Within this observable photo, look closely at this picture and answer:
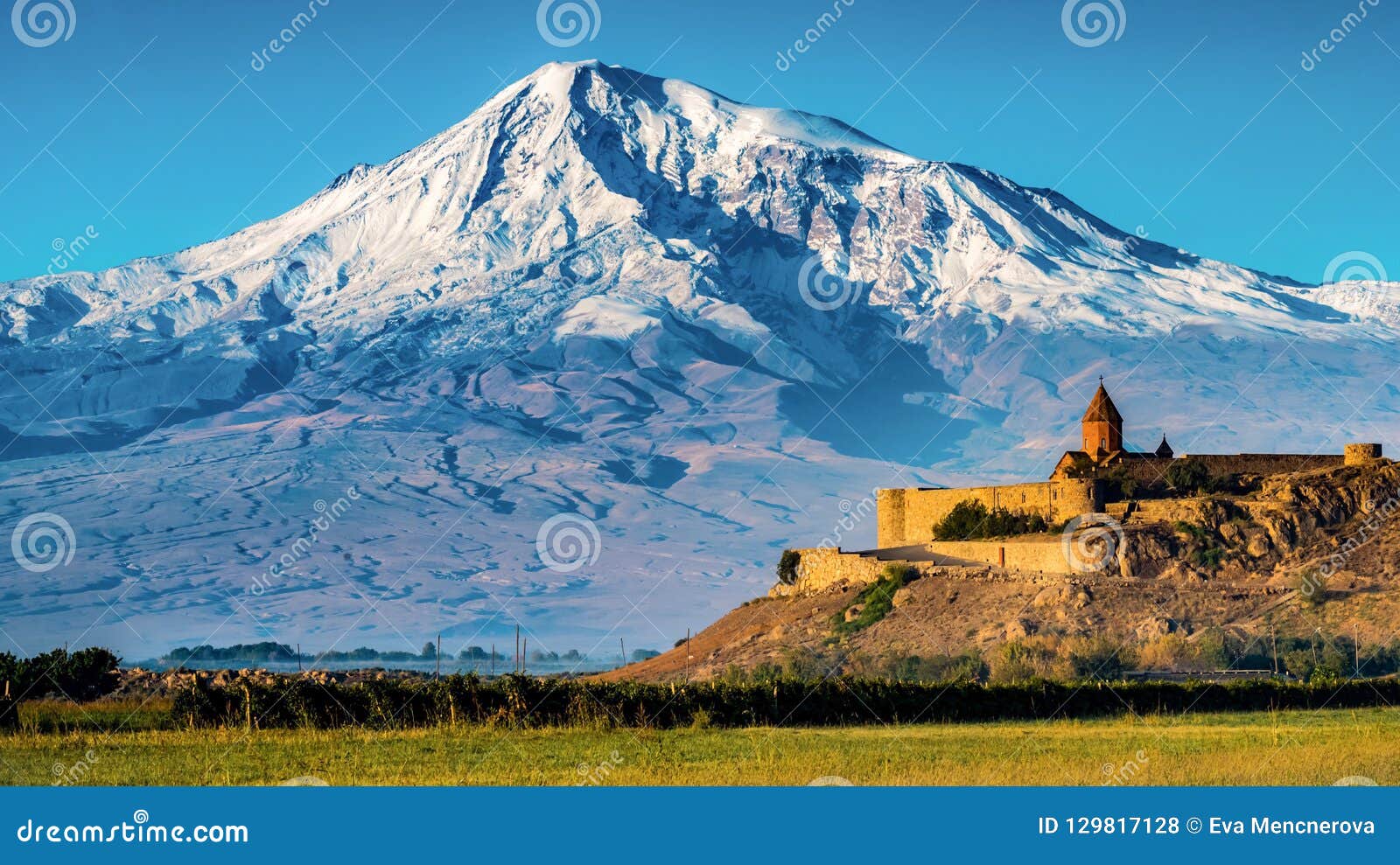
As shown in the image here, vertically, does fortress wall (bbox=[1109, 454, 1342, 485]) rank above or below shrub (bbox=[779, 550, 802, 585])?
above

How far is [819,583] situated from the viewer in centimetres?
6094

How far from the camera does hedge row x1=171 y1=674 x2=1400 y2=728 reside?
3086 centimetres

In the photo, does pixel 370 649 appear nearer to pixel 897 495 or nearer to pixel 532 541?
pixel 532 541

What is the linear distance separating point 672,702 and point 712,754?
653 centimetres

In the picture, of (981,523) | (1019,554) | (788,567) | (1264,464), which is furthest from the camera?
(788,567)

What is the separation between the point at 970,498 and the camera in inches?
2437

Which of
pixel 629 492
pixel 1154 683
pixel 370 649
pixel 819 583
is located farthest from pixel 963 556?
pixel 629 492

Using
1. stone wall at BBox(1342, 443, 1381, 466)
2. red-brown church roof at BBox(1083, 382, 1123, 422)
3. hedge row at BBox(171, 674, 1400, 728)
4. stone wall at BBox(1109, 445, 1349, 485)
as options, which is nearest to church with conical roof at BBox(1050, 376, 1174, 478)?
red-brown church roof at BBox(1083, 382, 1123, 422)

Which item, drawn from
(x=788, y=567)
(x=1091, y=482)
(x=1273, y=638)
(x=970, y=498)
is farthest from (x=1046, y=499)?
(x=1273, y=638)

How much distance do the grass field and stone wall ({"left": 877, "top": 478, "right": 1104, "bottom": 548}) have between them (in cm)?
2473

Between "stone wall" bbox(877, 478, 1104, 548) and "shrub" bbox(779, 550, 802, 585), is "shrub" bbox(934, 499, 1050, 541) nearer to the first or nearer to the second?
"stone wall" bbox(877, 478, 1104, 548)

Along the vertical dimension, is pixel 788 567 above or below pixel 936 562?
above

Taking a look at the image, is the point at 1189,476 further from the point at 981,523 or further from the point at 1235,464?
the point at 981,523

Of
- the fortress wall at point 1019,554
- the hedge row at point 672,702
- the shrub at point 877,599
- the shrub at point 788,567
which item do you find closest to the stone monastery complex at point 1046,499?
the fortress wall at point 1019,554
